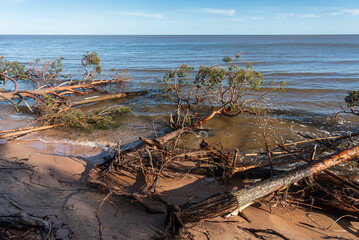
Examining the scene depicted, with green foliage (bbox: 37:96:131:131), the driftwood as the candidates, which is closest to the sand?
the driftwood

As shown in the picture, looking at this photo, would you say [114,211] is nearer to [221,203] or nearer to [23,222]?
[23,222]

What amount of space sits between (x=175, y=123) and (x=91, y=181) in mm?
3899

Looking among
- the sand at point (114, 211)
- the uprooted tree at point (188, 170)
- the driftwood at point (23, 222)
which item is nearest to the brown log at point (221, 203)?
the uprooted tree at point (188, 170)

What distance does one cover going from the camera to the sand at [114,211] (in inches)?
135

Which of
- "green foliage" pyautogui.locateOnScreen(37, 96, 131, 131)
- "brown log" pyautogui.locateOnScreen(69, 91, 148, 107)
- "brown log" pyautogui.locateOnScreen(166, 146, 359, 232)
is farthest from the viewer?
"brown log" pyautogui.locateOnScreen(69, 91, 148, 107)

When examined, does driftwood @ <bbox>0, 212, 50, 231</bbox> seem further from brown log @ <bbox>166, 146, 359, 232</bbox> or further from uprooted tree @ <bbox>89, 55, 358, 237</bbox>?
brown log @ <bbox>166, 146, 359, 232</bbox>

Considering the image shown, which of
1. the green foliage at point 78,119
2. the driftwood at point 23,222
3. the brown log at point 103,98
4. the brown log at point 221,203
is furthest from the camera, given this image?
the brown log at point 103,98

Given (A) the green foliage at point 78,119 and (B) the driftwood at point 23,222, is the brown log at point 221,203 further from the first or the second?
(A) the green foliage at point 78,119

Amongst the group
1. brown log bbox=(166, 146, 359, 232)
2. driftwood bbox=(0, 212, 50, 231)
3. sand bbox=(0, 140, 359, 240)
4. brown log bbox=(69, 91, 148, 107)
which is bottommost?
sand bbox=(0, 140, 359, 240)

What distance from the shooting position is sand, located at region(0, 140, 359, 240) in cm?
342

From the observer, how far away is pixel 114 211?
3.88 metres

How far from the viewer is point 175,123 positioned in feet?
26.0

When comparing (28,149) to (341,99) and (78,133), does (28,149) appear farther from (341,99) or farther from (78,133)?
(341,99)

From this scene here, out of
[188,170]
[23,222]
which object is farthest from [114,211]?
[188,170]
